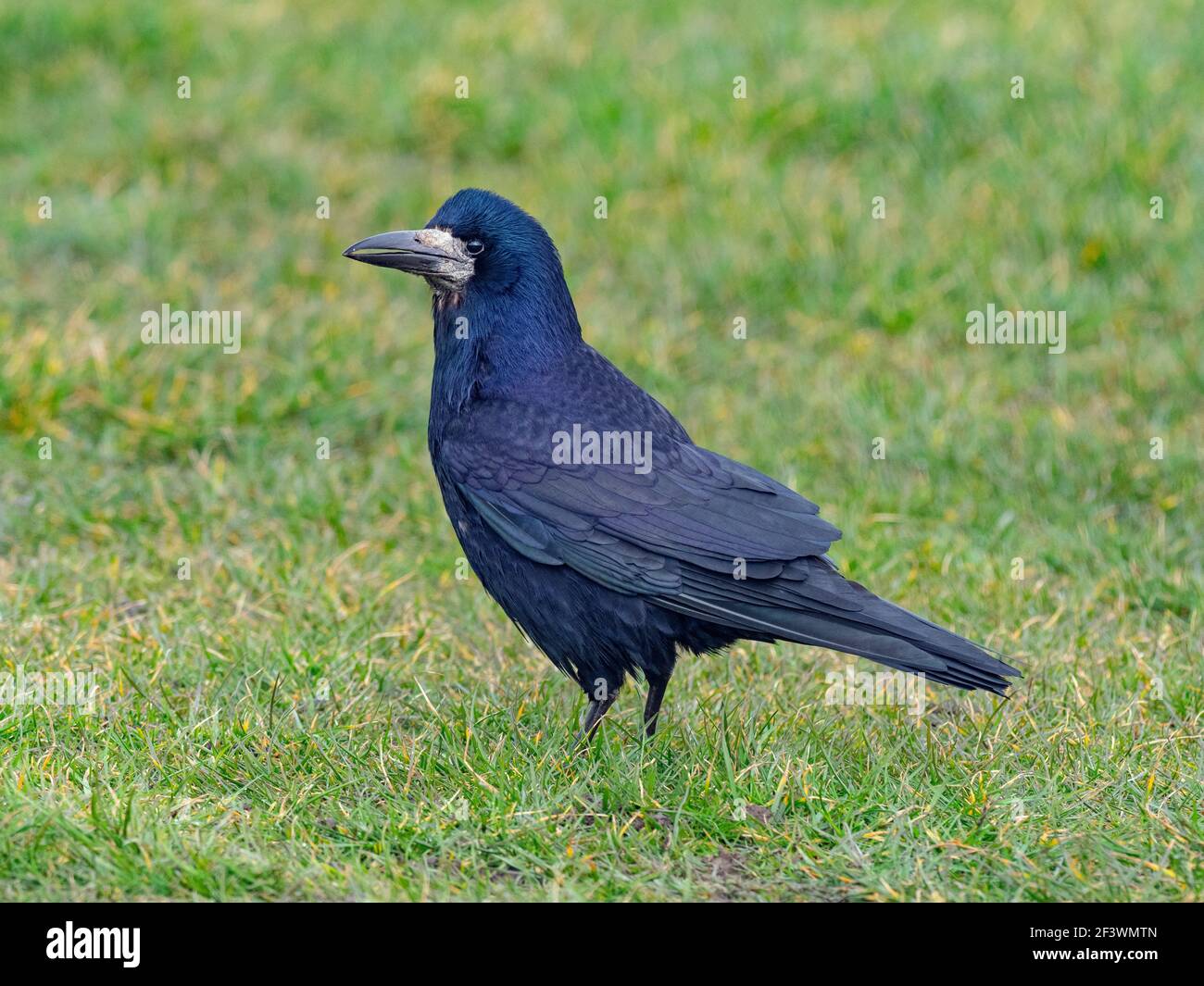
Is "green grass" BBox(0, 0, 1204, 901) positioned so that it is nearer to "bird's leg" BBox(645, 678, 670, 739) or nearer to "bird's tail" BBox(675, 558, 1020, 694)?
"bird's leg" BBox(645, 678, 670, 739)

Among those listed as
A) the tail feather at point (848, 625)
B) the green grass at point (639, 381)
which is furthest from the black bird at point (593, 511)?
the green grass at point (639, 381)

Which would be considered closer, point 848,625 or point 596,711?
point 848,625

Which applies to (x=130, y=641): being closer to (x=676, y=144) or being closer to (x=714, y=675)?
(x=714, y=675)

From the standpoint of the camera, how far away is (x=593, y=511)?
402 centimetres

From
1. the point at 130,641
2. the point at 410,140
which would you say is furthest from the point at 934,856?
the point at 410,140

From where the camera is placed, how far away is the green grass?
367 cm

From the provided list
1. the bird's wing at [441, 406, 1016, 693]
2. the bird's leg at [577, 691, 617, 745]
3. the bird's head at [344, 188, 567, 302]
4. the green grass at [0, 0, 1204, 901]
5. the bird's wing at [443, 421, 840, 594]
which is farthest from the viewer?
the bird's head at [344, 188, 567, 302]

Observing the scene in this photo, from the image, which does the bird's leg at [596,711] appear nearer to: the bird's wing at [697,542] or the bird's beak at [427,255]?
the bird's wing at [697,542]

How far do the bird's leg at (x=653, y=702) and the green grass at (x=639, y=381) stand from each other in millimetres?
100

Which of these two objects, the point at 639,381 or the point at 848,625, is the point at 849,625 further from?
the point at 639,381

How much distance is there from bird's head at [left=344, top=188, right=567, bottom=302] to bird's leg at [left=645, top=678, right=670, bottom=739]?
1.08 m

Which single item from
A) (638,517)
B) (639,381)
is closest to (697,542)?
(638,517)

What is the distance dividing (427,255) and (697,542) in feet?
3.64

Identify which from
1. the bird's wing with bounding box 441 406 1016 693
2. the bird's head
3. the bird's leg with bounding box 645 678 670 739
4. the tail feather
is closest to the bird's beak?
the bird's head
